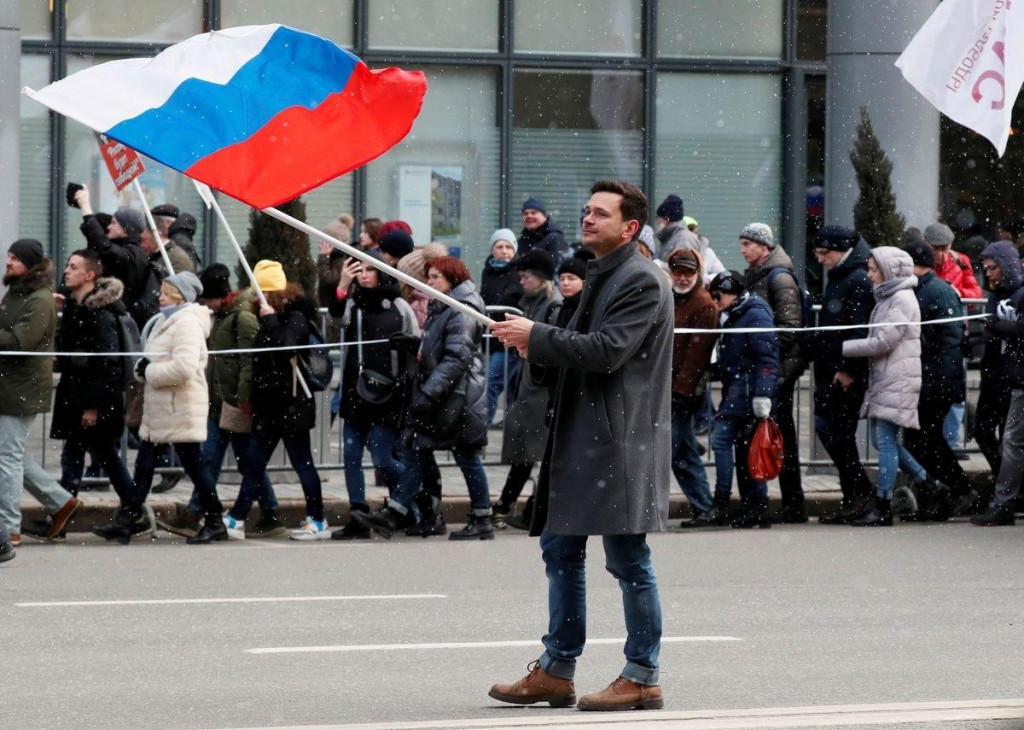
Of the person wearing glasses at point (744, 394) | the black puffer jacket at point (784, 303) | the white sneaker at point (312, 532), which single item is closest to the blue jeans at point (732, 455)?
the person wearing glasses at point (744, 394)

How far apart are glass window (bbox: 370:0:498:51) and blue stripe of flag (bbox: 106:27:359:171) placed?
1392cm

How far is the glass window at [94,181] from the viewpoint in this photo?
2095 centimetres

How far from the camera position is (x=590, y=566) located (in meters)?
11.4

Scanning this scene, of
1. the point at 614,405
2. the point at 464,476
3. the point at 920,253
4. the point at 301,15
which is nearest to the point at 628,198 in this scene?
the point at 614,405

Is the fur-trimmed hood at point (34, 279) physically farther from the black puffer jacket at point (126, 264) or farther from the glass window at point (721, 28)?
the glass window at point (721, 28)

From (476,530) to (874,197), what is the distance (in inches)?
186

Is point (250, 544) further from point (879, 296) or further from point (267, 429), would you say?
point (879, 296)

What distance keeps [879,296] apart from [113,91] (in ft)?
22.0

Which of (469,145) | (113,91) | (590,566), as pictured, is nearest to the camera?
(113,91)

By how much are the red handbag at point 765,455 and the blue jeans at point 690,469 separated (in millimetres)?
403

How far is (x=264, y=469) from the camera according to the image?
1288 cm

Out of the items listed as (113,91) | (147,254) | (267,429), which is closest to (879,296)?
(267,429)

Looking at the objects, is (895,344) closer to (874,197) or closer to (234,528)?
(874,197)

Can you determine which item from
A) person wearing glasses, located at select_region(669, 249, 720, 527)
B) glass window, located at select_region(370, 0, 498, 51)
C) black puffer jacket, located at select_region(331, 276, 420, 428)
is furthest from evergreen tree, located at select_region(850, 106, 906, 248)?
glass window, located at select_region(370, 0, 498, 51)
